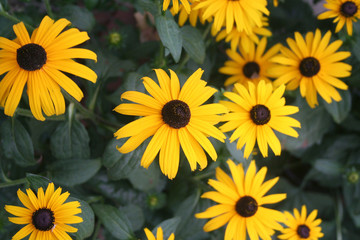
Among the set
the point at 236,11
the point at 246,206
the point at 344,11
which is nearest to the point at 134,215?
the point at 246,206

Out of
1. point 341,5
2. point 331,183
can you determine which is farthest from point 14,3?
point 331,183

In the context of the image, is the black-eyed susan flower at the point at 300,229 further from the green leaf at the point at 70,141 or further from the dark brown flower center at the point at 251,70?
the green leaf at the point at 70,141

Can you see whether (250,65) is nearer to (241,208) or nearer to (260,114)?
(260,114)

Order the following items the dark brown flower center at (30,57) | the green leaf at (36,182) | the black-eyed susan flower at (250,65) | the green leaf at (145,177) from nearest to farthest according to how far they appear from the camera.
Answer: the dark brown flower center at (30,57) → the green leaf at (36,182) → the green leaf at (145,177) → the black-eyed susan flower at (250,65)

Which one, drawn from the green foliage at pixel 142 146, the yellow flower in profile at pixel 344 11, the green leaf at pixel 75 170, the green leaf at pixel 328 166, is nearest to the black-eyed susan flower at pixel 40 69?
the green foliage at pixel 142 146

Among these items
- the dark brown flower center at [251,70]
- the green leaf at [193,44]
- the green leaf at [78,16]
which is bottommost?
the dark brown flower center at [251,70]
